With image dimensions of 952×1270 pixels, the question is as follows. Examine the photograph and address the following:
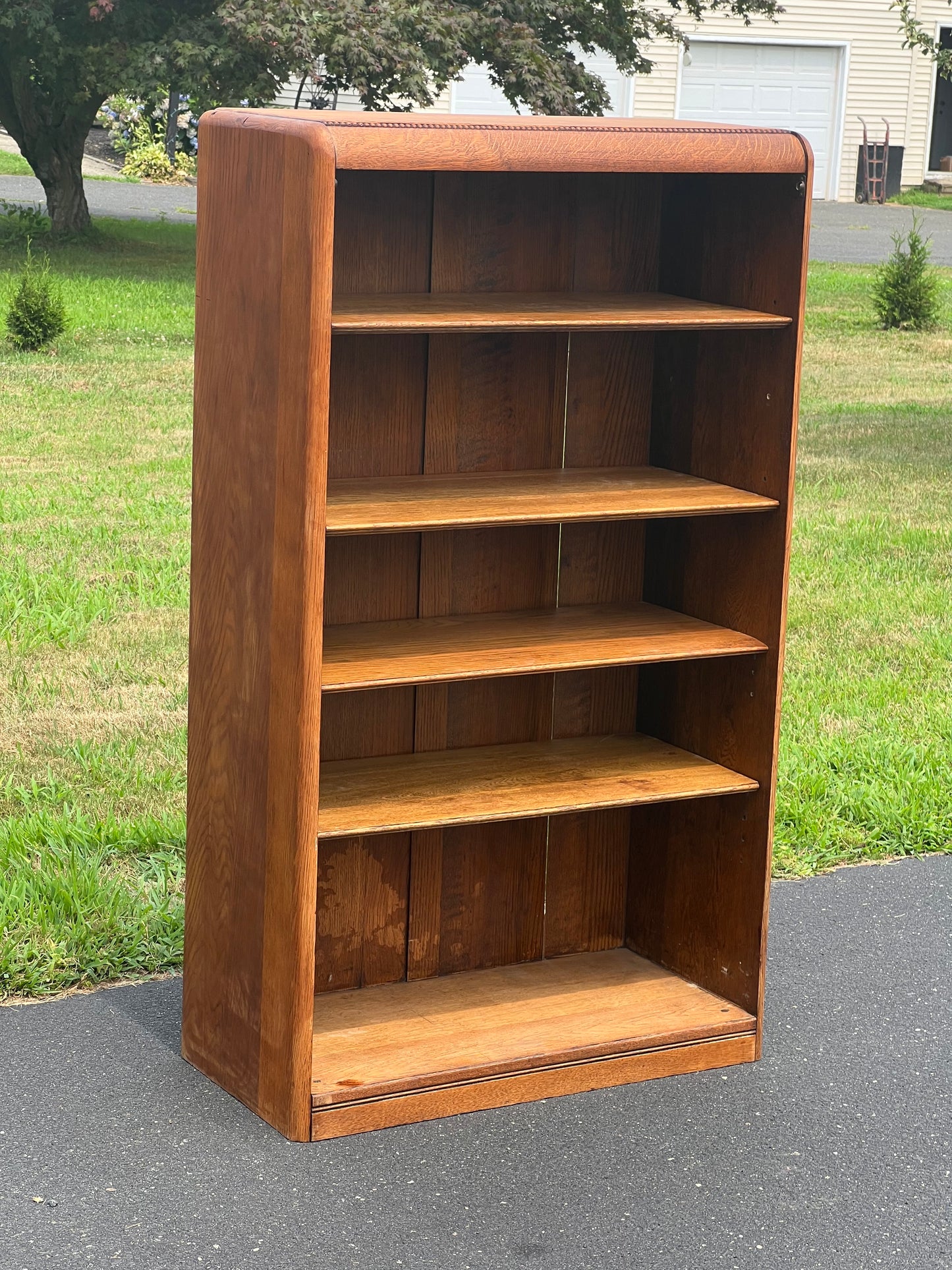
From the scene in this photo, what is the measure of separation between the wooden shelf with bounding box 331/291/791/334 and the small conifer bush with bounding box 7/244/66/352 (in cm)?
908

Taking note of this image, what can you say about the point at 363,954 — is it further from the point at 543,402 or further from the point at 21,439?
the point at 21,439

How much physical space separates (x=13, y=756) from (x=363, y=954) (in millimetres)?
1789

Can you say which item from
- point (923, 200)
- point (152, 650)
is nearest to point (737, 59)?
point (923, 200)

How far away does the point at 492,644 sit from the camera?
12.0 feet

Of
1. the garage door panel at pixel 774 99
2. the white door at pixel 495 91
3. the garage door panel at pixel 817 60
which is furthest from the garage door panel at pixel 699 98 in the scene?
the garage door panel at pixel 817 60

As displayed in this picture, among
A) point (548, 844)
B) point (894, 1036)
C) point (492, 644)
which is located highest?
point (492, 644)

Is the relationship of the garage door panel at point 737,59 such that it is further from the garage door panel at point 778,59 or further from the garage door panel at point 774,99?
the garage door panel at point 774,99

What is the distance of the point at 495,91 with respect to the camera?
2791 cm

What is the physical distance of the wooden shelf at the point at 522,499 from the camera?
334cm

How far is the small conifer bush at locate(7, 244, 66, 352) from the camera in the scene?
478 inches

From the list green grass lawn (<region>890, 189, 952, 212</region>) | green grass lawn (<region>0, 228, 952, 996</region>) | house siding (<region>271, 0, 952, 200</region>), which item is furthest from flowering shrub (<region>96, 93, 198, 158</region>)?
green grass lawn (<region>0, 228, 952, 996</region>)

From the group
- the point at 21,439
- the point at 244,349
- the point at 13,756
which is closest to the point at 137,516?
the point at 21,439

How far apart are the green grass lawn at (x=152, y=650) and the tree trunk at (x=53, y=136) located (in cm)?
700

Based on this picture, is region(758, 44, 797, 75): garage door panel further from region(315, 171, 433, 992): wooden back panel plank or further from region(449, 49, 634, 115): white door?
region(315, 171, 433, 992): wooden back panel plank
